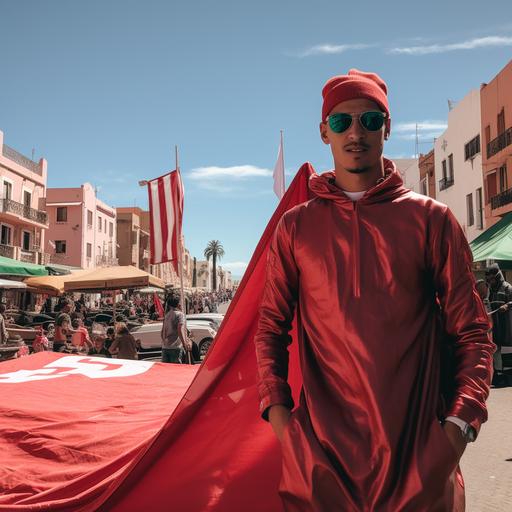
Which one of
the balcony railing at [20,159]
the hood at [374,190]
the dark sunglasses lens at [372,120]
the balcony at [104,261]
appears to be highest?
the balcony railing at [20,159]

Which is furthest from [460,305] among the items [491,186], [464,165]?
[464,165]

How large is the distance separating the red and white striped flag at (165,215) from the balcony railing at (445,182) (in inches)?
1023

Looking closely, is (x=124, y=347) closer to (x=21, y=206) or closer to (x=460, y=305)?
(x=460, y=305)

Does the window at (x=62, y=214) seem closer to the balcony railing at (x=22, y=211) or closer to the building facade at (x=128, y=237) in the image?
the balcony railing at (x=22, y=211)

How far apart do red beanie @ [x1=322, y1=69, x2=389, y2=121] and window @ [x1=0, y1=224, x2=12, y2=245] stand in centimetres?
3898

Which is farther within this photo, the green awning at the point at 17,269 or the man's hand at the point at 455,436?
the green awning at the point at 17,269

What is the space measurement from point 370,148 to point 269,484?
193 cm

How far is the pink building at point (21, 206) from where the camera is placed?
118 ft

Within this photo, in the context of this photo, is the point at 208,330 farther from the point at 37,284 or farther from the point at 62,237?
the point at 62,237

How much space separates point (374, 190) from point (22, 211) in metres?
39.5

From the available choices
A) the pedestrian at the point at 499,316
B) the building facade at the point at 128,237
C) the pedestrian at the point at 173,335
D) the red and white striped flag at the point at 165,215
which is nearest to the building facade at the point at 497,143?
the pedestrian at the point at 499,316

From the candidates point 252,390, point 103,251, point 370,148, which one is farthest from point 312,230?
point 103,251

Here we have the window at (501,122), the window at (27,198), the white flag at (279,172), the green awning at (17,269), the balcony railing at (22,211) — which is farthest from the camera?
the window at (27,198)

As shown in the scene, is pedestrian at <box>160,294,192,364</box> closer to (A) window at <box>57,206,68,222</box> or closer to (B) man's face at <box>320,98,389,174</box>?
(B) man's face at <box>320,98,389,174</box>
